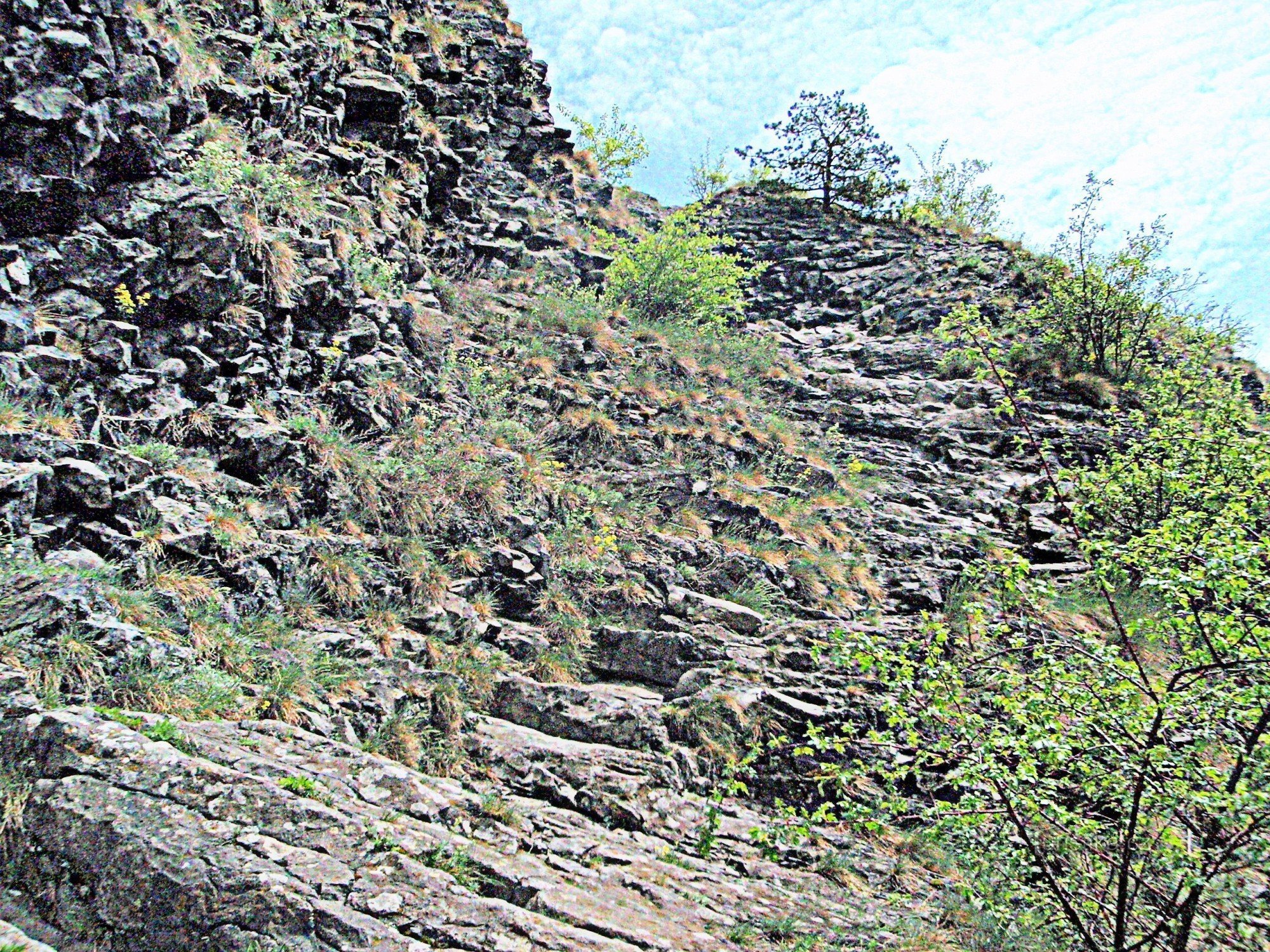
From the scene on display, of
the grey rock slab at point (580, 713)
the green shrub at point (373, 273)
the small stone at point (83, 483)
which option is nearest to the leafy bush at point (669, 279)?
the green shrub at point (373, 273)

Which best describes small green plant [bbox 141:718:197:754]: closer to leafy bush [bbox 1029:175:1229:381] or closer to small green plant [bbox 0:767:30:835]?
small green plant [bbox 0:767:30:835]

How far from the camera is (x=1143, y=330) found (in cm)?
1565

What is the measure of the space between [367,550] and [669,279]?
1173 centimetres

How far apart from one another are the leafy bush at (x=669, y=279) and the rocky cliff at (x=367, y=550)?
8.64 ft

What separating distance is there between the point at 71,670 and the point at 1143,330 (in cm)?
1975

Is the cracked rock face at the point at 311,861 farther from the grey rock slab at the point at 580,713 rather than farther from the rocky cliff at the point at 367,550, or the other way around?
the grey rock slab at the point at 580,713

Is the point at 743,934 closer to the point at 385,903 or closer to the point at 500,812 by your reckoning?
the point at 500,812

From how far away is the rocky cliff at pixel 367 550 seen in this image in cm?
408

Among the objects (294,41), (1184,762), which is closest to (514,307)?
(294,41)

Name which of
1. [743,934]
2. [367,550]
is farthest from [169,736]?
[743,934]

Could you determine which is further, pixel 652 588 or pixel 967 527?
pixel 967 527

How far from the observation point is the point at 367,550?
7906 millimetres

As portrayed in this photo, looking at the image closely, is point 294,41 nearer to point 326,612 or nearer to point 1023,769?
point 326,612

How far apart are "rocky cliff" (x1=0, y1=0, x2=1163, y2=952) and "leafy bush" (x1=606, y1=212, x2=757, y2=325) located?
104 inches
